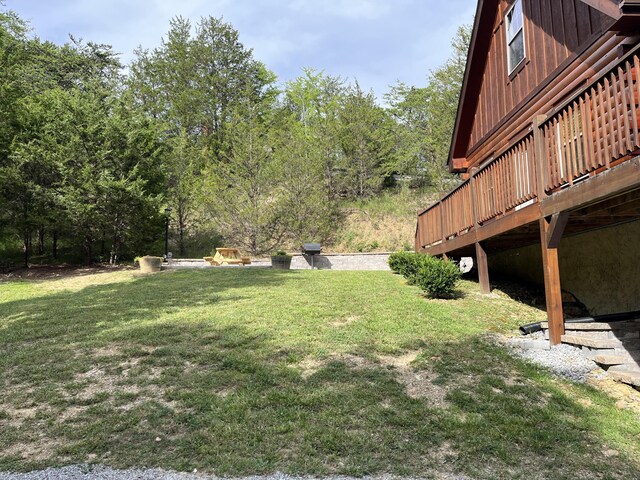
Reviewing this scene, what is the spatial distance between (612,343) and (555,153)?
2.24 metres

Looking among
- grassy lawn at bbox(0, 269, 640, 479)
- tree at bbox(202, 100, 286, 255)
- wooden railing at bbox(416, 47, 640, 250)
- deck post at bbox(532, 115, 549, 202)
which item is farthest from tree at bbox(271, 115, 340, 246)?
deck post at bbox(532, 115, 549, 202)

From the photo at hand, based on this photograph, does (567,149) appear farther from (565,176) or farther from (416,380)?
(416,380)

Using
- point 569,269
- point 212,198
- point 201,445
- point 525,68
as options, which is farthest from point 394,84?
point 201,445

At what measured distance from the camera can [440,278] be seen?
7703 mm

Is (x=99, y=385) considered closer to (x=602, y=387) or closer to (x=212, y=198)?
(x=602, y=387)

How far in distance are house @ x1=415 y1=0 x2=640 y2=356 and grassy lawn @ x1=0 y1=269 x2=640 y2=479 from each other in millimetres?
1403

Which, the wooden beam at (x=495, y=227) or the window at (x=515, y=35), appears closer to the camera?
the wooden beam at (x=495, y=227)

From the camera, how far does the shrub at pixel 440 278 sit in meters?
7.73

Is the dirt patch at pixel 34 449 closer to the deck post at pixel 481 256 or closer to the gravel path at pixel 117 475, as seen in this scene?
the gravel path at pixel 117 475

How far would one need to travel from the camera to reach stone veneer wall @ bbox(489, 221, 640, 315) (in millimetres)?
6254

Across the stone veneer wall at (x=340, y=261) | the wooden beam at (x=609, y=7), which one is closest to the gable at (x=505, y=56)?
the wooden beam at (x=609, y=7)

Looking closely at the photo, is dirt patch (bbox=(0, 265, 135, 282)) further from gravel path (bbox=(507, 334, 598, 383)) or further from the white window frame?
gravel path (bbox=(507, 334, 598, 383))

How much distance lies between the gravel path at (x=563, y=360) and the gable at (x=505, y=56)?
4521mm

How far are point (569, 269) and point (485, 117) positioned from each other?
502cm
